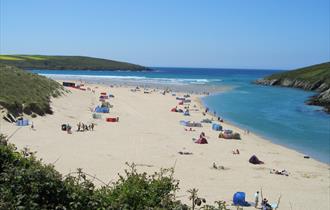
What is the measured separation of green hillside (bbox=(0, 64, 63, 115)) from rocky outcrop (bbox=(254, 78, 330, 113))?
36.4 m

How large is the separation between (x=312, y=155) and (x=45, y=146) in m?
17.9

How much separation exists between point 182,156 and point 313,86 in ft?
285

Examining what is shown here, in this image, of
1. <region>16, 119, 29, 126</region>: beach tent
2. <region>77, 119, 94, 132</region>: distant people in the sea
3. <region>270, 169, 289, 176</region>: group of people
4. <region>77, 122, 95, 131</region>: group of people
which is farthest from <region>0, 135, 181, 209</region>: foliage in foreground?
<region>77, 122, 95, 131</region>: group of people

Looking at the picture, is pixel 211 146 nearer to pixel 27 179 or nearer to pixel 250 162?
pixel 250 162

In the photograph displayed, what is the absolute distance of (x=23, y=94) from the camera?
41812 millimetres

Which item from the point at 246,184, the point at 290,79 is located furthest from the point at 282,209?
the point at 290,79

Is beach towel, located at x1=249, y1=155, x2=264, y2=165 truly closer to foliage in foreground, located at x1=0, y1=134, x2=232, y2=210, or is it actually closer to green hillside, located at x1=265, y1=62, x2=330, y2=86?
foliage in foreground, located at x1=0, y1=134, x2=232, y2=210

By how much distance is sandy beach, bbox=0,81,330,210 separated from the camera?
2270cm

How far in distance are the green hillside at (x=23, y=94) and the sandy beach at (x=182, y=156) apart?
1.48 metres

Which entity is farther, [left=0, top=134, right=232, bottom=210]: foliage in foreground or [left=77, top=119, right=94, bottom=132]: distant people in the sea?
[left=77, top=119, right=94, bottom=132]: distant people in the sea

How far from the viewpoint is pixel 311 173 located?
27.0m

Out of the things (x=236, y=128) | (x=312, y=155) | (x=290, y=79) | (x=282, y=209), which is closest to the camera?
(x=282, y=209)

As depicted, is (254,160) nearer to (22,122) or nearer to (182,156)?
(182,156)

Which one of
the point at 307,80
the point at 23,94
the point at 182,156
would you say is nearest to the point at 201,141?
the point at 182,156
